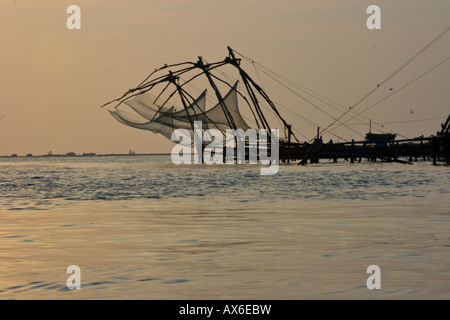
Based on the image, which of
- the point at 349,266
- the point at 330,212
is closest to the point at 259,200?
the point at 330,212

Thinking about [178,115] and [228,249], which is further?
[178,115]

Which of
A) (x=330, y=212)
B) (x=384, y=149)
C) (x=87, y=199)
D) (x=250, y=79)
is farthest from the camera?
(x=384, y=149)

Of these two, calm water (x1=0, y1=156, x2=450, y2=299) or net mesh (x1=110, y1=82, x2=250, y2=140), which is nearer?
calm water (x1=0, y1=156, x2=450, y2=299)

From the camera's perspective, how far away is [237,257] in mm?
13242

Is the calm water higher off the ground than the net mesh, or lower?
lower

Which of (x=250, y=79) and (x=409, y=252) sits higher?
(x=250, y=79)

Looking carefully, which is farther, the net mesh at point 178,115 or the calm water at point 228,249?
the net mesh at point 178,115

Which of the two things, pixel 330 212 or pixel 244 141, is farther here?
pixel 244 141

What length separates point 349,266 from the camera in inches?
480

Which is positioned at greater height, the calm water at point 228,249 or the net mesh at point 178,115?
the net mesh at point 178,115
